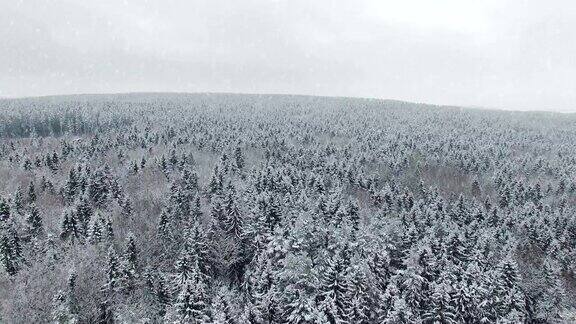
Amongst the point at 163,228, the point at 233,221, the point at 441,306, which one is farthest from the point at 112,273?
the point at 441,306

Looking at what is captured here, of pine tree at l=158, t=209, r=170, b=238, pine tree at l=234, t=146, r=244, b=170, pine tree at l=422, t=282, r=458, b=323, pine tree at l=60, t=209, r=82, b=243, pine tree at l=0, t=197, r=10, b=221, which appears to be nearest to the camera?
pine tree at l=422, t=282, r=458, b=323

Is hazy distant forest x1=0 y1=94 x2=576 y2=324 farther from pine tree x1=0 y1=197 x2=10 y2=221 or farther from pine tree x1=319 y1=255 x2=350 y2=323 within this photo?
pine tree x1=0 y1=197 x2=10 y2=221

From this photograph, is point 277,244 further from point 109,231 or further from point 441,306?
point 109,231

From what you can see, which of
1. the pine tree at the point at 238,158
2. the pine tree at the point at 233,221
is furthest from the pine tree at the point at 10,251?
the pine tree at the point at 238,158

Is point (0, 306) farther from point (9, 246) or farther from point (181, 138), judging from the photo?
point (181, 138)

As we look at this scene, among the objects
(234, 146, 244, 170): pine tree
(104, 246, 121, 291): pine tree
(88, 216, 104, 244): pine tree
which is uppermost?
(234, 146, 244, 170): pine tree

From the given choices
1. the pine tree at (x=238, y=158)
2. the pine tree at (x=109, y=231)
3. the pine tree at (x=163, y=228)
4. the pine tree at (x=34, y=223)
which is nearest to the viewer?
the pine tree at (x=109, y=231)

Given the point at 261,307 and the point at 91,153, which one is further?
the point at 91,153

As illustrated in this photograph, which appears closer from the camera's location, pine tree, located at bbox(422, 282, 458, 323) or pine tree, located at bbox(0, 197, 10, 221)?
pine tree, located at bbox(422, 282, 458, 323)

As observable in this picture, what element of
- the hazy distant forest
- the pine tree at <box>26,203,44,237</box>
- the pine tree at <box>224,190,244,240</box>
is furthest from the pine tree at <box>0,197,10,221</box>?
the pine tree at <box>224,190,244,240</box>

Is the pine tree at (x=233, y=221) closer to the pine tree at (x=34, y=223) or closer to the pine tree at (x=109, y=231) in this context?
→ the pine tree at (x=109, y=231)

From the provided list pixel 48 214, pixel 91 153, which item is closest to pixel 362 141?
pixel 91 153
